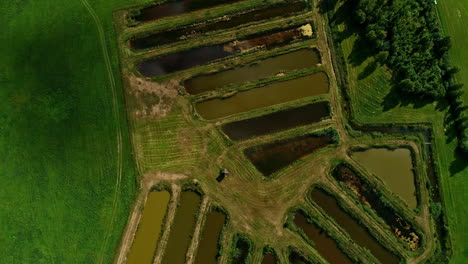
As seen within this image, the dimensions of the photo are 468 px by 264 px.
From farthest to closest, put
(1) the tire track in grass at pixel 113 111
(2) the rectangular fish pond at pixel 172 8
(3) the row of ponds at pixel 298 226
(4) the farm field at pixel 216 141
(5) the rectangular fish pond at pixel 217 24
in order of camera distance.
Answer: (2) the rectangular fish pond at pixel 172 8, (5) the rectangular fish pond at pixel 217 24, (1) the tire track in grass at pixel 113 111, (4) the farm field at pixel 216 141, (3) the row of ponds at pixel 298 226

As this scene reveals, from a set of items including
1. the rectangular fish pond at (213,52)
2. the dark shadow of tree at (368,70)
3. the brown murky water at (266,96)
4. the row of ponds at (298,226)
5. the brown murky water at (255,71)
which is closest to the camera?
the row of ponds at (298,226)

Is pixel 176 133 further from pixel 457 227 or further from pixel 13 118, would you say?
pixel 457 227

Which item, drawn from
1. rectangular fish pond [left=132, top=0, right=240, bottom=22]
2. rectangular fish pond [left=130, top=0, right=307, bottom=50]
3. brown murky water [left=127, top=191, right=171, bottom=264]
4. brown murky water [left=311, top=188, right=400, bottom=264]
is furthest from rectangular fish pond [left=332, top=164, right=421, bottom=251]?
rectangular fish pond [left=132, top=0, right=240, bottom=22]

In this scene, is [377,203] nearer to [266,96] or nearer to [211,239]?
[266,96]

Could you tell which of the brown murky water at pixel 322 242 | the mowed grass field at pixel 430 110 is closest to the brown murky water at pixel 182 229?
the brown murky water at pixel 322 242

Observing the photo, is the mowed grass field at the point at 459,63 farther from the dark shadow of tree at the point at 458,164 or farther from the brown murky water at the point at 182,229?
the brown murky water at the point at 182,229

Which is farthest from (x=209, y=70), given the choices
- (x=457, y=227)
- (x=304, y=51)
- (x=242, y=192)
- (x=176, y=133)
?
(x=457, y=227)

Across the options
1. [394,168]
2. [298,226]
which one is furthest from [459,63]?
[298,226]

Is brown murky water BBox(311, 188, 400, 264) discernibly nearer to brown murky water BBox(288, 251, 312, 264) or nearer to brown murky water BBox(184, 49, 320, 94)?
brown murky water BBox(288, 251, 312, 264)
